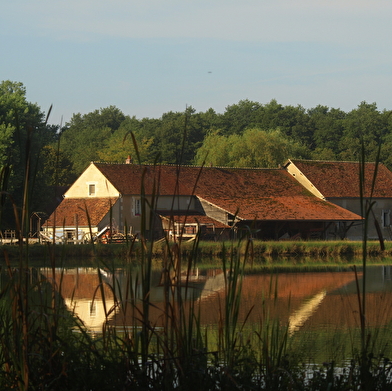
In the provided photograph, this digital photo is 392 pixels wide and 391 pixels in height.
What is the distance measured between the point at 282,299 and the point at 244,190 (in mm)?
29056

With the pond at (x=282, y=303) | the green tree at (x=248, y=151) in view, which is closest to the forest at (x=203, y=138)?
the green tree at (x=248, y=151)

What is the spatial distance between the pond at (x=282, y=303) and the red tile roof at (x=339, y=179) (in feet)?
67.4

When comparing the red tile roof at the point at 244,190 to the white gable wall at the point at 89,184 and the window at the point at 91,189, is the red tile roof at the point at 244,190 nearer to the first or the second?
the white gable wall at the point at 89,184

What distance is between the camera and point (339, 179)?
47.2 m

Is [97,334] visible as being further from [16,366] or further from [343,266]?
[343,266]

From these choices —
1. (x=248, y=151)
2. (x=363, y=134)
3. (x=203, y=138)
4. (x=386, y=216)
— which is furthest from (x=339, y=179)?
(x=203, y=138)

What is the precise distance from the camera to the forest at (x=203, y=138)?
4409 cm

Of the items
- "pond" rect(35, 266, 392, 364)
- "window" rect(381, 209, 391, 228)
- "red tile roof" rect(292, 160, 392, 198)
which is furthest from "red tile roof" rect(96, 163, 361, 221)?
"pond" rect(35, 266, 392, 364)

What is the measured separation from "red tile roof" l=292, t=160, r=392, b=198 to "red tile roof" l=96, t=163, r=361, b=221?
1.07 m

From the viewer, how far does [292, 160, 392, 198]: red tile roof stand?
4578 centimetres

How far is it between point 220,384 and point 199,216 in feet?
118

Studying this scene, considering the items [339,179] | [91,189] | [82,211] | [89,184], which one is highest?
[339,179]

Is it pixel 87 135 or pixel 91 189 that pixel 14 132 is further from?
pixel 87 135

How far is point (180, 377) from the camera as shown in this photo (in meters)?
4.67
